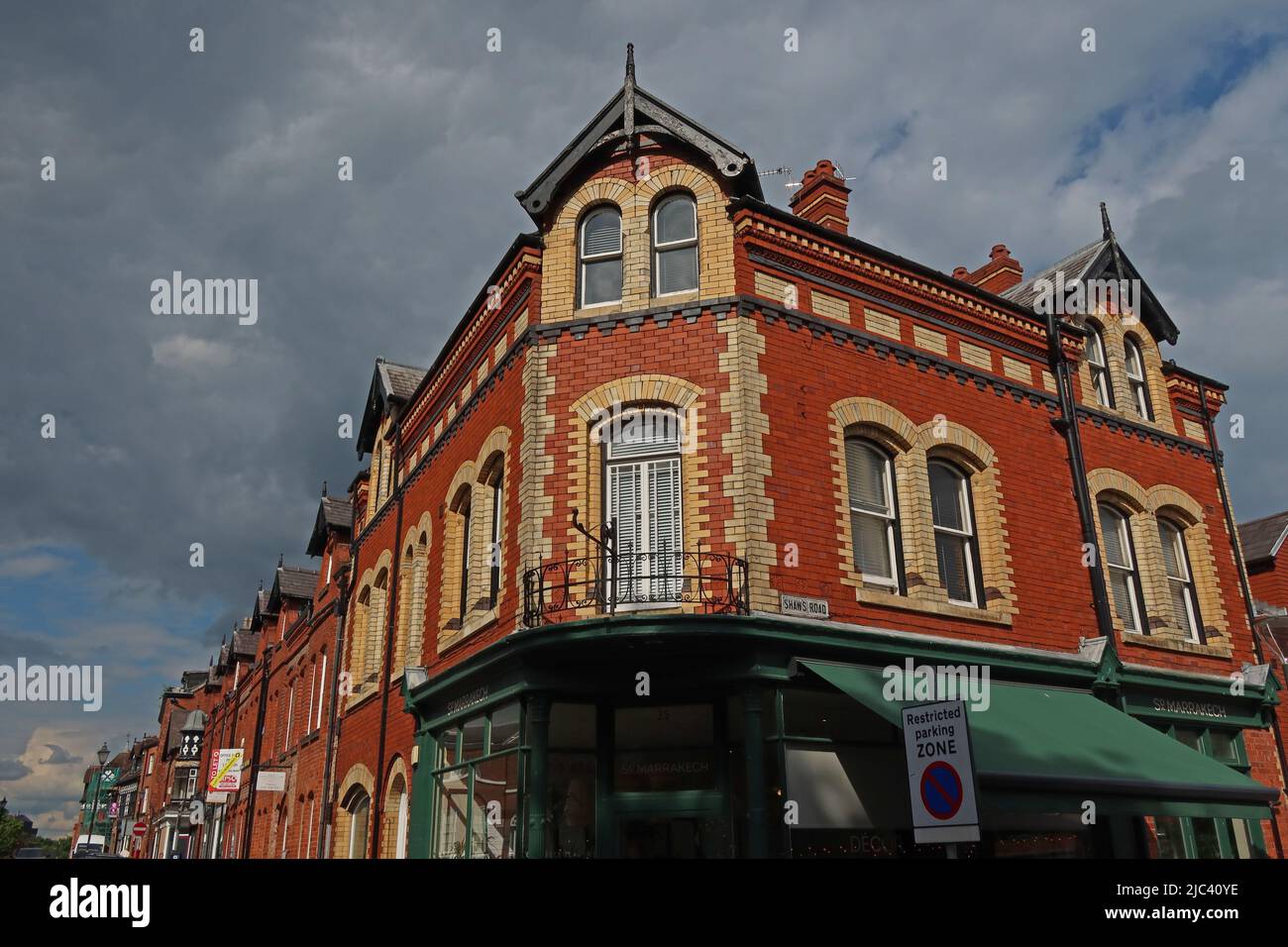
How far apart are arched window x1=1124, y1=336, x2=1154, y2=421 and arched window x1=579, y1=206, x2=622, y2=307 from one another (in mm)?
9716

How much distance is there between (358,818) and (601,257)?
12.0 m

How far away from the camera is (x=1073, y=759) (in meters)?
10.5

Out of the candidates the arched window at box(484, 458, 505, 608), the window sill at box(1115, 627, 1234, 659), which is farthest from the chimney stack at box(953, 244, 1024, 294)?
the arched window at box(484, 458, 505, 608)

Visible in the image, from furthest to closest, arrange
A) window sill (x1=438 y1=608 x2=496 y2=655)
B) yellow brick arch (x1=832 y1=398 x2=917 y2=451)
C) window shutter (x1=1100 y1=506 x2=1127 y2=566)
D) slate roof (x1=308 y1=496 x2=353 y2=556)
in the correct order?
slate roof (x1=308 y1=496 x2=353 y2=556), window shutter (x1=1100 y1=506 x2=1127 y2=566), window sill (x1=438 y1=608 x2=496 y2=655), yellow brick arch (x1=832 y1=398 x2=917 y2=451)

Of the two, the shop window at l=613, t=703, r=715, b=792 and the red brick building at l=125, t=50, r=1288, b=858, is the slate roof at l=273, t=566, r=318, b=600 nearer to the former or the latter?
the red brick building at l=125, t=50, r=1288, b=858

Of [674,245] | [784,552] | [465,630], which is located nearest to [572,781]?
[465,630]

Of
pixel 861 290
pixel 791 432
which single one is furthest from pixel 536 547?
pixel 861 290

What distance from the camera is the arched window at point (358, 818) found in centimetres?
1768

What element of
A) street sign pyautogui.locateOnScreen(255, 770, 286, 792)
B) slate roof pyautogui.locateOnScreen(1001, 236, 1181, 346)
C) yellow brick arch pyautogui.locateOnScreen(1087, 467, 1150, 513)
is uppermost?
slate roof pyautogui.locateOnScreen(1001, 236, 1181, 346)

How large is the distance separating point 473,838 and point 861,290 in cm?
905

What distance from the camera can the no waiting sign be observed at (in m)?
5.49

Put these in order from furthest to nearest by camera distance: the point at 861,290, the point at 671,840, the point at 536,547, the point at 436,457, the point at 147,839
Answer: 1. the point at 147,839
2. the point at 436,457
3. the point at 861,290
4. the point at 536,547
5. the point at 671,840

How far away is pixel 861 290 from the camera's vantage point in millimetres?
13430
